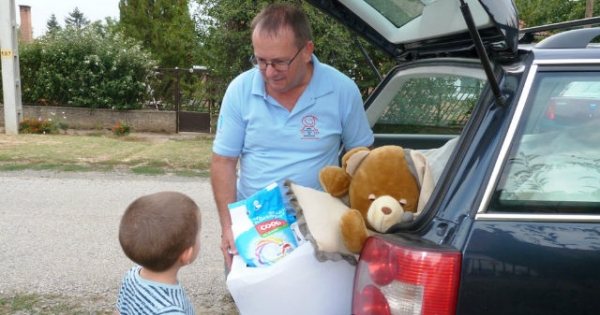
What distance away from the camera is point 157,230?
1903 mm

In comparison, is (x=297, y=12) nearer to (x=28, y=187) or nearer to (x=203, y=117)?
(x=28, y=187)

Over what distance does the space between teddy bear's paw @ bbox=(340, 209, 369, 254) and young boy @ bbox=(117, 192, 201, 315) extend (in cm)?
52

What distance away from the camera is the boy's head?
74.9 inches

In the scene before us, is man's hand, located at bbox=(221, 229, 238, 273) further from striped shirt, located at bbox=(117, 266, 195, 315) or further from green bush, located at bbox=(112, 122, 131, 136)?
green bush, located at bbox=(112, 122, 131, 136)

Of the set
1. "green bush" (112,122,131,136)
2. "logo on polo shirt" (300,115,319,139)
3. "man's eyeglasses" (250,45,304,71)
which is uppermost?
"man's eyeglasses" (250,45,304,71)

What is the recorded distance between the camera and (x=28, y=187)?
757cm

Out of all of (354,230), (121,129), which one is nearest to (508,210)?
(354,230)

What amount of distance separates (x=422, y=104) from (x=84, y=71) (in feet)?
44.0

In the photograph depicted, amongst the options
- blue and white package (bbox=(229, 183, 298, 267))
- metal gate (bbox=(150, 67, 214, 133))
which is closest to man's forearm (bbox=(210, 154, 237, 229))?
blue and white package (bbox=(229, 183, 298, 267))

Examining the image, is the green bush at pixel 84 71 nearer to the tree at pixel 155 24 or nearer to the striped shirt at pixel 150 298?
the tree at pixel 155 24

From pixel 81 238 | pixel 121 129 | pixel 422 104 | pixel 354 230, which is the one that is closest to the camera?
pixel 354 230

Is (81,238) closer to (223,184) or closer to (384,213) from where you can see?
(223,184)

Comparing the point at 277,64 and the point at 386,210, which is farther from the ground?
A: the point at 277,64

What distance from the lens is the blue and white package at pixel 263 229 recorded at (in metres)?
2.24
